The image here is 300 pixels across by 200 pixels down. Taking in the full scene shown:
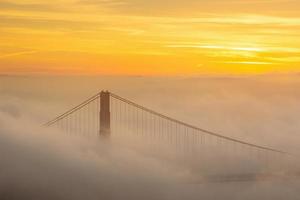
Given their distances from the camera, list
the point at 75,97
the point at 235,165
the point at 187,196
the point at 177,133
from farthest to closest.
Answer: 1. the point at 75,97
2. the point at 177,133
3. the point at 235,165
4. the point at 187,196

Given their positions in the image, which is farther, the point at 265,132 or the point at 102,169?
the point at 265,132

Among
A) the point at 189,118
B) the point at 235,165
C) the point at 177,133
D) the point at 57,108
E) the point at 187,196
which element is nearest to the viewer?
the point at 187,196

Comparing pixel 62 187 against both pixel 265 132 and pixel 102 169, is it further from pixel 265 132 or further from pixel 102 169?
pixel 265 132

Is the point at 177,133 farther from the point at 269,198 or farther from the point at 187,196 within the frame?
the point at 187,196

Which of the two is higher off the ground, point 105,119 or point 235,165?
point 105,119

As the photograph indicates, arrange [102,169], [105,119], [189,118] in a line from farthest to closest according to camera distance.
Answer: [189,118]
[102,169]
[105,119]

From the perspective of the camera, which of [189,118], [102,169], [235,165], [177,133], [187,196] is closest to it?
[187,196]

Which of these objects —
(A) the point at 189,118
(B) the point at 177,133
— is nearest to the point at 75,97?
(A) the point at 189,118

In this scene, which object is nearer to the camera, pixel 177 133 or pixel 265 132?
pixel 177 133

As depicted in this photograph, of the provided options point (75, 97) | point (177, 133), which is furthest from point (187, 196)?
point (75, 97)
